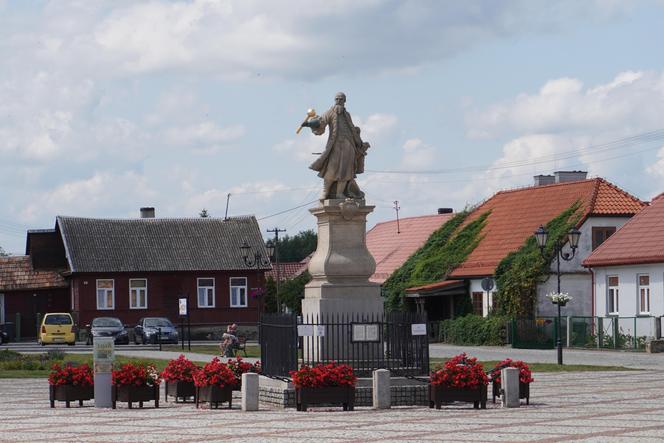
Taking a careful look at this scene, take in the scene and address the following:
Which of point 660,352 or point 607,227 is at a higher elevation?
point 607,227

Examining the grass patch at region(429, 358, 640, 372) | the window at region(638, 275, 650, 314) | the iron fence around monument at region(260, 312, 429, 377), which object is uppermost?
the window at region(638, 275, 650, 314)

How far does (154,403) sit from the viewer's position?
23.3 m

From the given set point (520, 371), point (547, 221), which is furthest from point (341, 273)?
point (547, 221)

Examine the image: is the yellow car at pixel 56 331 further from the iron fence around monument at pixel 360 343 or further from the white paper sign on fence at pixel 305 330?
the white paper sign on fence at pixel 305 330

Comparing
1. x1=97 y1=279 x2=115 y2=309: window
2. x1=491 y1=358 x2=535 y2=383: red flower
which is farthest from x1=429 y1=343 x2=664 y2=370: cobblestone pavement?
x1=97 y1=279 x2=115 y2=309: window

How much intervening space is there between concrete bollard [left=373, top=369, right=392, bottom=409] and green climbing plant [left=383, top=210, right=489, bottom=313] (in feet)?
120

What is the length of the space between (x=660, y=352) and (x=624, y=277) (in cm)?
562

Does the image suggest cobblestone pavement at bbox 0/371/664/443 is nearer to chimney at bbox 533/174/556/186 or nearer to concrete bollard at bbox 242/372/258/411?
concrete bollard at bbox 242/372/258/411

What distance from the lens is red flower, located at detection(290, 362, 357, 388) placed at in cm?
2055

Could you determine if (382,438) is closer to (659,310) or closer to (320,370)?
(320,370)

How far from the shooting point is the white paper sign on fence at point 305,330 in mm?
21438

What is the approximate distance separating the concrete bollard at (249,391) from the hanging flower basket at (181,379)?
2.20m

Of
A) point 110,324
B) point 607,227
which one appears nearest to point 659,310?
point 607,227

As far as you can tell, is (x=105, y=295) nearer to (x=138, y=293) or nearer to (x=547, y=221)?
(x=138, y=293)
